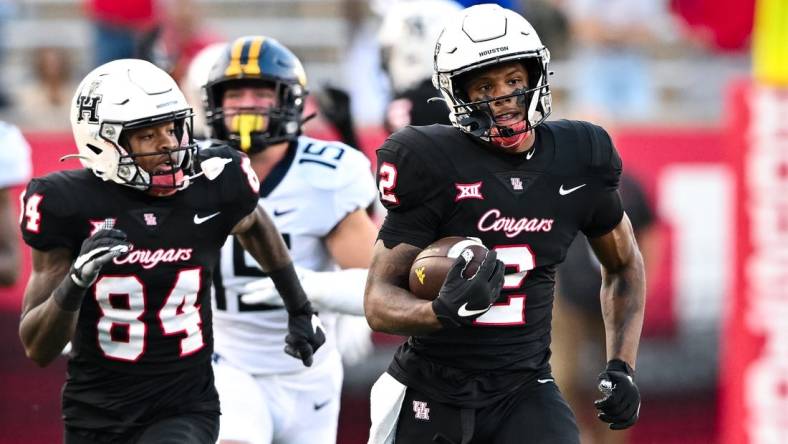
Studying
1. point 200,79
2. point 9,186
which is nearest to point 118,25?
point 9,186

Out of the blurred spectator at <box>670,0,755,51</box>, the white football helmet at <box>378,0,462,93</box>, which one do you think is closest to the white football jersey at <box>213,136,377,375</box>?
the white football helmet at <box>378,0,462,93</box>

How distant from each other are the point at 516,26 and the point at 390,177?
0.58 m

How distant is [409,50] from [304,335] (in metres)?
2.58

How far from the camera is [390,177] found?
426cm

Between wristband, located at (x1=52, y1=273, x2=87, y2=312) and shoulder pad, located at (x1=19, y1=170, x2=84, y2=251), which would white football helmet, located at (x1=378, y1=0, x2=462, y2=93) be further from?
wristband, located at (x1=52, y1=273, x2=87, y2=312)

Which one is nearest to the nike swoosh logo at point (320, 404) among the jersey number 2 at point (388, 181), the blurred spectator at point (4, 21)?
the jersey number 2 at point (388, 181)

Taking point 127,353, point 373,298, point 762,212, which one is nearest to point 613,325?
point 373,298

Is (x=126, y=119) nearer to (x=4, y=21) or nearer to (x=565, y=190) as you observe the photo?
(x=565, y=190)

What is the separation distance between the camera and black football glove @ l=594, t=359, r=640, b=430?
14.5 ft

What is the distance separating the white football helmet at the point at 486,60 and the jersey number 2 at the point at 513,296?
0.33 m

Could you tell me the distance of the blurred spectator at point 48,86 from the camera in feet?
32.1

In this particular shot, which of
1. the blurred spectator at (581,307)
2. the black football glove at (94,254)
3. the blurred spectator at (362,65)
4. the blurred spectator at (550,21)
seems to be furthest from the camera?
the blurred spectator at (362,65)

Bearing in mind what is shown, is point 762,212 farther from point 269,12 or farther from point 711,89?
point 269,12

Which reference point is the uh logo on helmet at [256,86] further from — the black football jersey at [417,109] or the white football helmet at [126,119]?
the black football jersey at [417,109]
